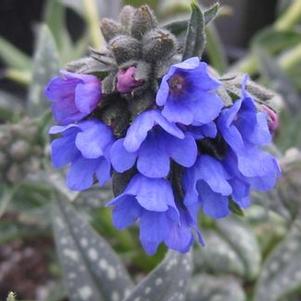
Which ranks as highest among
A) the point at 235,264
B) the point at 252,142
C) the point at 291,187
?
the point at 252,142

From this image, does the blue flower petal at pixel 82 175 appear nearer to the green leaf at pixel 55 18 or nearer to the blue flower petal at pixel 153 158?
the blue flower petal at pixel 153 158

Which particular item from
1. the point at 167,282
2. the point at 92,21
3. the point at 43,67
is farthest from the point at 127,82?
the point at 92,21

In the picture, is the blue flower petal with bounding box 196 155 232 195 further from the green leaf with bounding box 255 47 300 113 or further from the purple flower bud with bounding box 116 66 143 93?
the green leaf with bounding box 255 47 300 113

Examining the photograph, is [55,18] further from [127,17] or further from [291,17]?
[127,17]

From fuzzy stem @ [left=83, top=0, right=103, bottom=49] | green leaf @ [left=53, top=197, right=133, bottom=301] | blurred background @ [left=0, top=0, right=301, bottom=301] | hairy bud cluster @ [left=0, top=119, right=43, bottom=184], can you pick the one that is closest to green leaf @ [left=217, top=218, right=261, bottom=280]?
blurred background @ [left=0, top=0, right=301, bottom=301]

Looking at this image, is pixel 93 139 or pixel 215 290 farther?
pixel 215 290

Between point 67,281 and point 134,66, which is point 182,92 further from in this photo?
point 67,281

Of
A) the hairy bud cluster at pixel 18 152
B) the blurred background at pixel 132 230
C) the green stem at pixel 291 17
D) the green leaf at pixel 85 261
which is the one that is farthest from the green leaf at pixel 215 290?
the green stem at pixel 291 17

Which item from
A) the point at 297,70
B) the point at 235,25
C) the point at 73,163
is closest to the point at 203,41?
the point at 73,163
